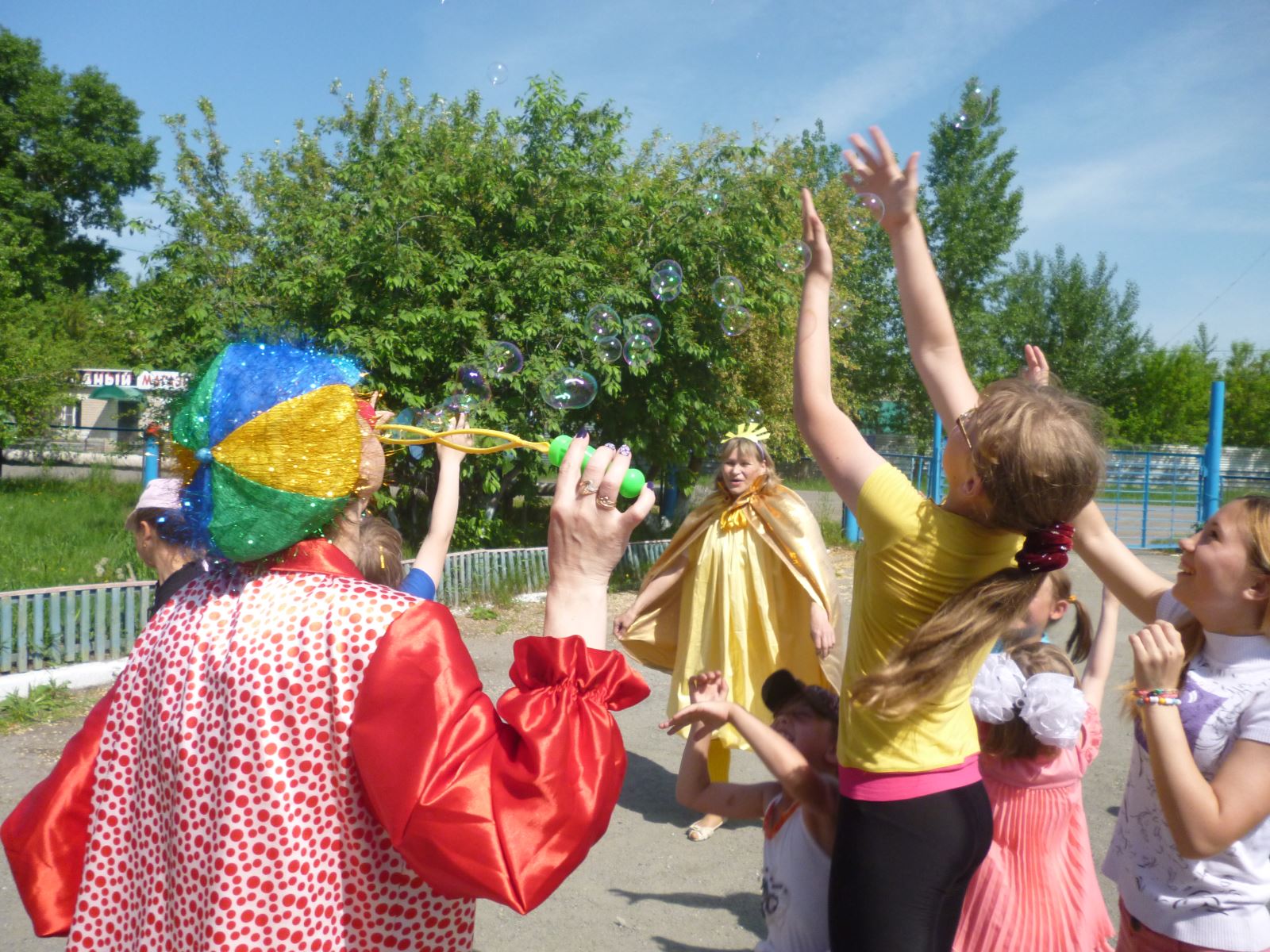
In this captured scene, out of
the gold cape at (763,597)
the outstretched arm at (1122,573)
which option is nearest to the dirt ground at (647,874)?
the gold cape at (763,597)

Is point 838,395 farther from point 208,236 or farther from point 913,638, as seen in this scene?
point 913,638

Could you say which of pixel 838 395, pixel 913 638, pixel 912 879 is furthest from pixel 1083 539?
pixel 838 395

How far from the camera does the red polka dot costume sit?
1.22 meters

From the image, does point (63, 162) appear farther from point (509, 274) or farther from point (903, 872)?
point (903, 872)

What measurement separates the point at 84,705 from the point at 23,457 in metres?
21.4

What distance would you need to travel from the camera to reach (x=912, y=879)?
1740 mm

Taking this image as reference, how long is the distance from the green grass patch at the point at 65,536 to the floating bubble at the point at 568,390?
219 inches

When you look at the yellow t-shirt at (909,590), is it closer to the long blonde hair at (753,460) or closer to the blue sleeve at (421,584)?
the blue sleeve at (421,584)

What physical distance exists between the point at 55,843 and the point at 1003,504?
158cm

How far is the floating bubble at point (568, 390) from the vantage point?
3.42 metres

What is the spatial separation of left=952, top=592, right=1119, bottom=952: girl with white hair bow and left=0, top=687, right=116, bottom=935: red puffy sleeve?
194cm

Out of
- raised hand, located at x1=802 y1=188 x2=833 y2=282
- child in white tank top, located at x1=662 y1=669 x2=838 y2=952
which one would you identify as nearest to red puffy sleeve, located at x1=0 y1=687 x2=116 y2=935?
child in white tank top, located at x1=662 y1=669 x2=838 y2=952

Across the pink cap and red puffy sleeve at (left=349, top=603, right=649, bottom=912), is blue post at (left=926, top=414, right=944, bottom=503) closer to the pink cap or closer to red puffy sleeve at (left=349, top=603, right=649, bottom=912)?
the pink cap

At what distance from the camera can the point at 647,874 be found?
417 cm
